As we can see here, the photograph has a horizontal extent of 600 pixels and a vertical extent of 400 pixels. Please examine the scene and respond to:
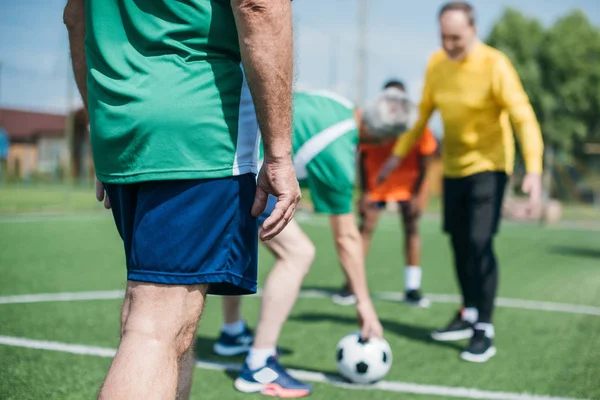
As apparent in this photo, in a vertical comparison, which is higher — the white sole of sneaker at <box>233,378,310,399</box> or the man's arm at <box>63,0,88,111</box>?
the man's arm at <box>63,0,88,111</box>

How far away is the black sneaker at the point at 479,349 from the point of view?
181 inches

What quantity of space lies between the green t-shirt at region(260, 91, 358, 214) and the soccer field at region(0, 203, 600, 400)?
1.05m

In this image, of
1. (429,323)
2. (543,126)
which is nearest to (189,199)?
(429,323)

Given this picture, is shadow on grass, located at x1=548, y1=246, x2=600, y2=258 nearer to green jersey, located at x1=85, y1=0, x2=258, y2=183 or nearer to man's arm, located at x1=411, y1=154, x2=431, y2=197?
man's arm, located at x1=411, y1=154, x2=431, y2=197

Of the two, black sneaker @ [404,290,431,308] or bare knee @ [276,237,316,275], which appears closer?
bare knee @ [276,237,316,275]

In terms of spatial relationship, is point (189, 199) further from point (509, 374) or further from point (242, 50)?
point (509, 374)

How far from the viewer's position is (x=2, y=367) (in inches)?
148

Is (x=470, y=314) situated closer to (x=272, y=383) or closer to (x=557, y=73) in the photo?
(x=272, y=383)

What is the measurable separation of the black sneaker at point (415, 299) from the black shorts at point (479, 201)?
167 centimetres

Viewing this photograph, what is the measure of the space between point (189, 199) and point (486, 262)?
11.0 ft

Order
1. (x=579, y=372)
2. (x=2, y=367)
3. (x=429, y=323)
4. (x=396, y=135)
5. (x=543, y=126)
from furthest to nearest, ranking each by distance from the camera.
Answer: (x=543, y=126) < (x=429, y=323) < (x=396, y=135) < (x=579, y=372) < (x=2, y=367)

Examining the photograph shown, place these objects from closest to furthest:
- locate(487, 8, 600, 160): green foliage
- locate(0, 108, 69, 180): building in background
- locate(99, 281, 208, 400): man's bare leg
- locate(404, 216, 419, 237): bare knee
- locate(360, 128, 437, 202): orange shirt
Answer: locate(99, 281, 208, 400): man's bare leg
locate(404, 216, 419, 237): bare knee
locate(360, 128, 437, 202): orange shirt
locate(0, 108, 69, 180): building in background
locate(487, 8, 600, 160): green foliage

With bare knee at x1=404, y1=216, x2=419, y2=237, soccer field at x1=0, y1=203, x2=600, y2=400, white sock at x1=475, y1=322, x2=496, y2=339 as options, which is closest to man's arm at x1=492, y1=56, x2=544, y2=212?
white sock at x1=475, y1=322, x2=496, y2=339

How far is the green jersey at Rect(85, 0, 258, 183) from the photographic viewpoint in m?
1.98
